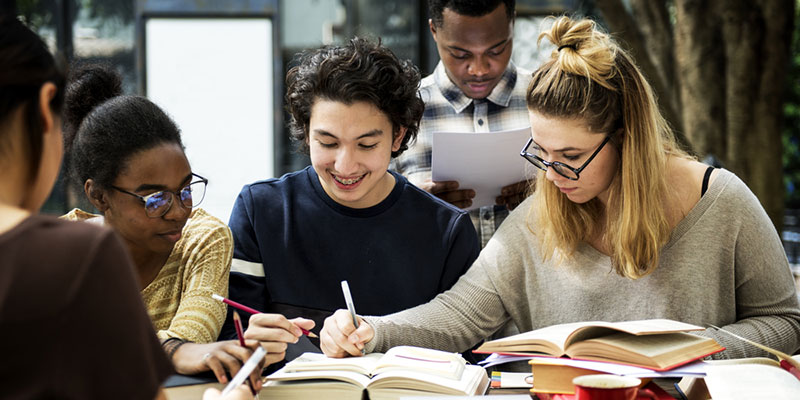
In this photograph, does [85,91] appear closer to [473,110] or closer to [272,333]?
[272,333]

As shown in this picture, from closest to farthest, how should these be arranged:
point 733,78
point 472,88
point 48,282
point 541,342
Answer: point 48,282
point 541,342
point 472,88
point 733,78

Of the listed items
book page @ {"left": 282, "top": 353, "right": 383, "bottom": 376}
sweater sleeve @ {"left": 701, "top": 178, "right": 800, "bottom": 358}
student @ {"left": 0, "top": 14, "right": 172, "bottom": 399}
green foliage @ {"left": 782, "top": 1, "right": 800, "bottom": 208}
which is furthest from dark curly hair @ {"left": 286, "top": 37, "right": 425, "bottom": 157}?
green foliage @ {"left": 782, "top": 1, "right": 800, "bottom": 208}

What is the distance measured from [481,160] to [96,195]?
1188mm

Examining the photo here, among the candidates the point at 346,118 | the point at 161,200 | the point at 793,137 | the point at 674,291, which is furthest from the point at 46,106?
the point at 793,137

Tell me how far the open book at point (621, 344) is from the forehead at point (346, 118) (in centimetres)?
76

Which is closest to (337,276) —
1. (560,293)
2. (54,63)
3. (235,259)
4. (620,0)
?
(235,259)

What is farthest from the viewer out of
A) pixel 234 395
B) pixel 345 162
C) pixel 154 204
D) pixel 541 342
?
pixel 345 162

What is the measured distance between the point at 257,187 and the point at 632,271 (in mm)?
1129

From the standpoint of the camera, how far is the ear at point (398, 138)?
2393 millimetres

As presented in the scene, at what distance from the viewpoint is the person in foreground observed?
208 centimetres

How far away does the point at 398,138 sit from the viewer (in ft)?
7.91

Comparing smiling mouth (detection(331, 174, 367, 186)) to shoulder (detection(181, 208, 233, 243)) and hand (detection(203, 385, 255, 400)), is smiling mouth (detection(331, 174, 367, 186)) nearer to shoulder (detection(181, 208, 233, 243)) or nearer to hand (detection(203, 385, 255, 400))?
shoulder (detection(181, 208, 233, 243))

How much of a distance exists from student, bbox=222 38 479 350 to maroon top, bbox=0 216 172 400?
1262 millimetres

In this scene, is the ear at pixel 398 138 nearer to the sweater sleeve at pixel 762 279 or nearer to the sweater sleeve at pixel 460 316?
the sweater sleeve at pixel 460 316
